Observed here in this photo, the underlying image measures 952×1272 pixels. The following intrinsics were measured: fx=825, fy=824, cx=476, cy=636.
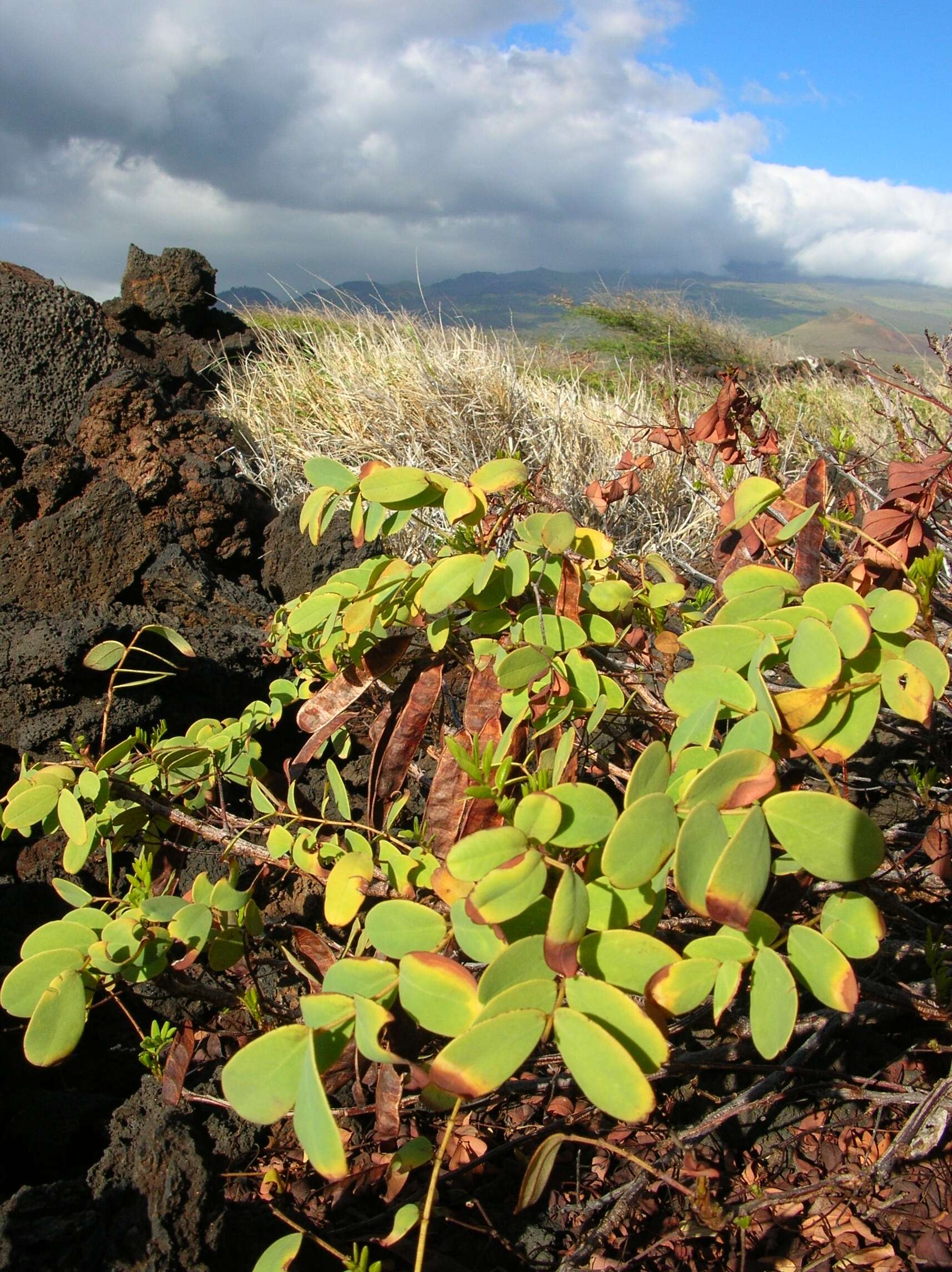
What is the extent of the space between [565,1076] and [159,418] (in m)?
2.59

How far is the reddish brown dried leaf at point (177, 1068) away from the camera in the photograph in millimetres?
1280

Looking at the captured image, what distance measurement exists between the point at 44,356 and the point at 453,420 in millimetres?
2676

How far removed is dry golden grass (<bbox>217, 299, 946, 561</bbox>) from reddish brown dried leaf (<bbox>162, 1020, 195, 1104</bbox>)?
9.08ft

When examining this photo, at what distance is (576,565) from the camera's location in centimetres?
133

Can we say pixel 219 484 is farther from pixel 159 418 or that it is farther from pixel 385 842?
pixel 385 842

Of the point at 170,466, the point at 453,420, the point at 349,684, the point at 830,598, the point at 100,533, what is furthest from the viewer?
the point at 453,420

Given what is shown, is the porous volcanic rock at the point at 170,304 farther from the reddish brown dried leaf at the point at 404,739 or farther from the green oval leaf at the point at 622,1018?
the green oval leaf at the point at 622,1018

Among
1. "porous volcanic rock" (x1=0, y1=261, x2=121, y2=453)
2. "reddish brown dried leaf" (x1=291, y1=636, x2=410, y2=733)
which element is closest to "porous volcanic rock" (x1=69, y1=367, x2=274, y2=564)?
"porous volcanic rock" (x1=0, y1=261, x2=121, y2=453)

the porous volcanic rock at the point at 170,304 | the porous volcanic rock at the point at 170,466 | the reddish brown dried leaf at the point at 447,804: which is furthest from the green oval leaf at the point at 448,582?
the porous volcanic rock at the point at 170,304

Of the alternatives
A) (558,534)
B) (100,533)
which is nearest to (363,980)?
(558,534)

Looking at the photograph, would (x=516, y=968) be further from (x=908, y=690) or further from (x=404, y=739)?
(x=404, y=739)

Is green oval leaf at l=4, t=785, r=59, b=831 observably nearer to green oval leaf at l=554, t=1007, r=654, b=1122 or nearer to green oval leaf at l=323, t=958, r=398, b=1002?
green oval leaf at l=323, t=958, r=398, b=1002

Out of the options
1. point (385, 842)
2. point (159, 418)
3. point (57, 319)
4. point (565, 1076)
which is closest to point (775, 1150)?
point (565, 1076)

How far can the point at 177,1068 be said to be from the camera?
1301 millimetres
